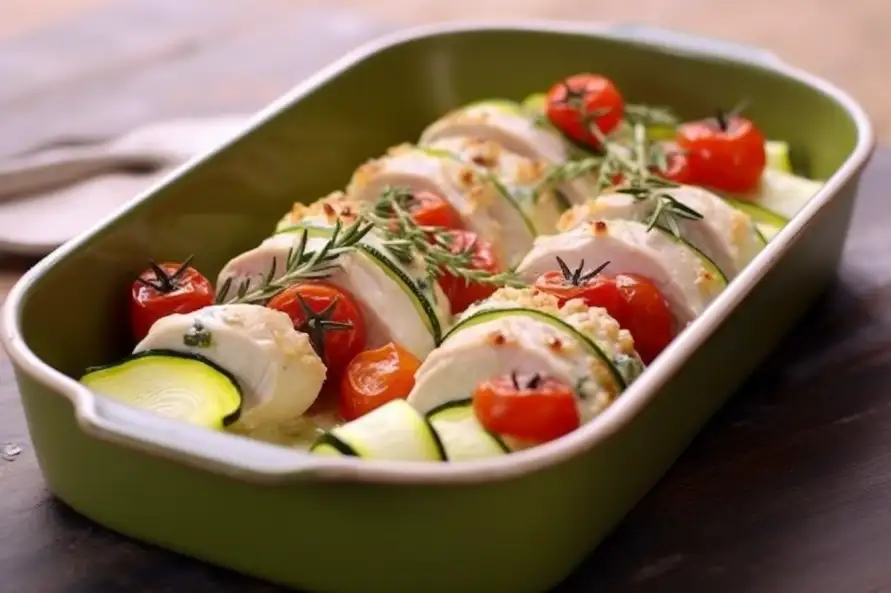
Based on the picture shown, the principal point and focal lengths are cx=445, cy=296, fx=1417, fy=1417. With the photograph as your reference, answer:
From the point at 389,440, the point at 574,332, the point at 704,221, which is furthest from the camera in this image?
the point at 704,221

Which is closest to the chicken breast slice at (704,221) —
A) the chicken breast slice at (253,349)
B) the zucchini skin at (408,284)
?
the zucchini skin at (408,284)

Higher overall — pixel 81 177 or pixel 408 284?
pixel 408 284

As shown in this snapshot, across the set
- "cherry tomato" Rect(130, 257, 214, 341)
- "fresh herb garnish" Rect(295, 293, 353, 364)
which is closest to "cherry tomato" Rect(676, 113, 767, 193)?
"fresh herb garnish" Rect(295, 293, 353, 364)

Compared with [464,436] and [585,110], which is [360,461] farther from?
[585,110]

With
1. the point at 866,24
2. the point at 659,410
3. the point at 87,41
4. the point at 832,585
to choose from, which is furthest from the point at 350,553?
the point at 866,24

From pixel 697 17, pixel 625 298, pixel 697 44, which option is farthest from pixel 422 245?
pixel 697 17

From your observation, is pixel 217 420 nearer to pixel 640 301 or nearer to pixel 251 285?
pixel 251 285
